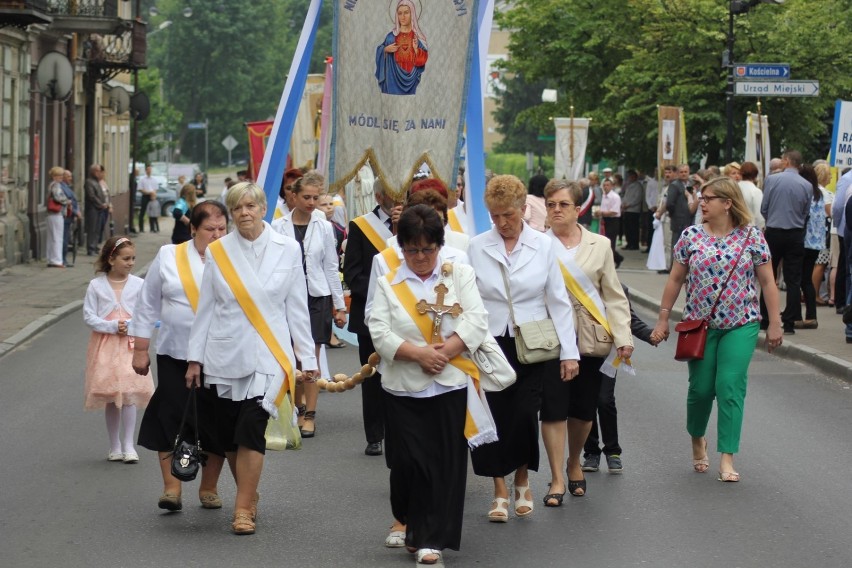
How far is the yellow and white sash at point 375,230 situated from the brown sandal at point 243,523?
2410mm

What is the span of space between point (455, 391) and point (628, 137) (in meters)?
30.6

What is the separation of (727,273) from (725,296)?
0.13 m

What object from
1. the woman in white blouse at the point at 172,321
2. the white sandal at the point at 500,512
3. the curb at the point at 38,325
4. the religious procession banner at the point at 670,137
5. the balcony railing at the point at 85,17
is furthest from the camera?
the balcony railing at the point at 85,17

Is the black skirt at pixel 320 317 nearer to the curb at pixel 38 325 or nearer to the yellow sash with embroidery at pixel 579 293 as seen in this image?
the yellow sash with embroidery at pixel 579 293

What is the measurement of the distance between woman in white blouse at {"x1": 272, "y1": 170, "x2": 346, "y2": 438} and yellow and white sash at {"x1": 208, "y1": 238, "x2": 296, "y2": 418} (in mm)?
3170

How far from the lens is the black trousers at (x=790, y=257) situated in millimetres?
16719

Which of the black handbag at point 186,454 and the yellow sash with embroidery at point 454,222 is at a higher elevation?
the yellow sash with embroidery at point 454,222

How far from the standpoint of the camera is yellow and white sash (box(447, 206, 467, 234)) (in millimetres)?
9984

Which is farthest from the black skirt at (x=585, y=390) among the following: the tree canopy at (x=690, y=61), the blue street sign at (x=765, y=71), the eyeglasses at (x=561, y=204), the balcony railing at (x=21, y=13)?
the tree canopy at (x=690, y=61)

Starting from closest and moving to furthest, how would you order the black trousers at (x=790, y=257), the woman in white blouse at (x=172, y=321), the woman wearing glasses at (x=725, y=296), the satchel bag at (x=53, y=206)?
the woman in white blouse at (x=172, y=321), the woman wearing glasses at (x=725, y=296), the black trousers at (x=790, y=257), the satchel bag at (x=53, y=206)

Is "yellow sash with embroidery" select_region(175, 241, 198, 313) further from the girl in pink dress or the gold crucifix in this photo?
the girl in pink dress

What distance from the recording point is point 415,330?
692 cm

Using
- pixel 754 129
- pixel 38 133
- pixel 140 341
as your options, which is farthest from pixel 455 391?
pixel 38 133

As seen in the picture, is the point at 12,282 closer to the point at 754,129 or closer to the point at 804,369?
the point at 754,129
